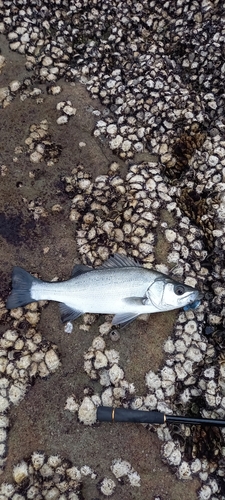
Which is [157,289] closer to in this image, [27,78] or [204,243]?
[204,243]

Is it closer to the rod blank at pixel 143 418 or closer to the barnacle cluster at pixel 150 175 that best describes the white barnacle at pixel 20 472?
the barnacle cluster at pixel 150 175

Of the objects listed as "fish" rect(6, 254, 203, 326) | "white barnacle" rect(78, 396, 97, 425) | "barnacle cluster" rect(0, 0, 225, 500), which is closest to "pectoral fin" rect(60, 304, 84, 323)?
"fish" rect(6, 254, 203, 326)

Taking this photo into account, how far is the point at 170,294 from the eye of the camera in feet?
15.7

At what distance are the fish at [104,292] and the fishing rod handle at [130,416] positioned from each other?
0.93 meters

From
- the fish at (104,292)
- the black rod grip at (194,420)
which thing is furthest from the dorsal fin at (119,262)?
the black rod grip at (194,420)

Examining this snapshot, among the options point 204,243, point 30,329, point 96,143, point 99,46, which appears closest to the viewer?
point 30,329

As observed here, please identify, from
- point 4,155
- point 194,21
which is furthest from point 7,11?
point 194,21

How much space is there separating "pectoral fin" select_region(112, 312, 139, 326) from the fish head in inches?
10.4

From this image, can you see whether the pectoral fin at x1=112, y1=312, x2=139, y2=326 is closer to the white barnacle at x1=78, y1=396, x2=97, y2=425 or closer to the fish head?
the fish head

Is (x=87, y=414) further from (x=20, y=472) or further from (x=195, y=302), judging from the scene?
(x=195, y=302)

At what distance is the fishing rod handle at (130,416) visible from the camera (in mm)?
4516

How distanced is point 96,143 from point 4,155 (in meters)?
1.20

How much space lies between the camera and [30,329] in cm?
503

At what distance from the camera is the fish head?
4.79m
